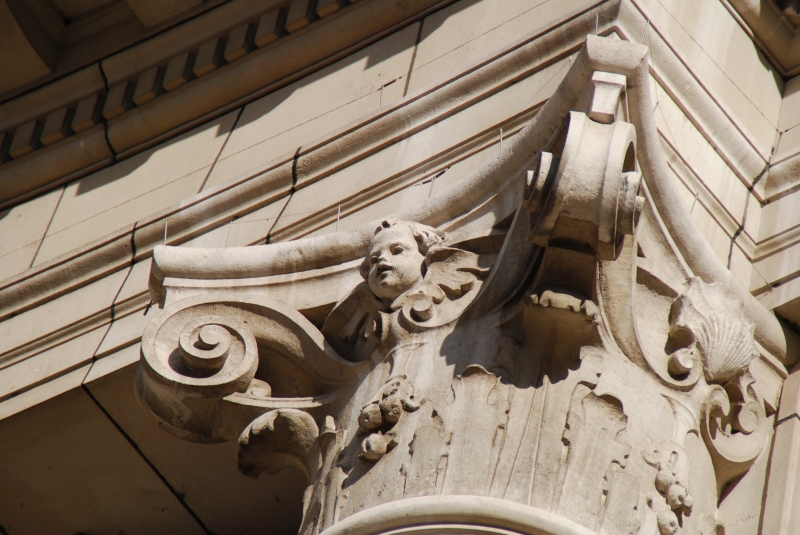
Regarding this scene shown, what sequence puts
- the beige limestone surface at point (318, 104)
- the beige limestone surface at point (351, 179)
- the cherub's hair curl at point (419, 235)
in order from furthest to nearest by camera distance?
1. the beige limestone surface at point (318, 104)
2. the beige limestone surface at point (351, 179)
3. the cherub's hair curl at point (419, 235)

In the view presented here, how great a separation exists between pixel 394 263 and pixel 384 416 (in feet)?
2.05

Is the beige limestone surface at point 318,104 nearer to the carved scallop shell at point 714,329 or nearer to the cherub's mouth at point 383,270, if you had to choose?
the cherub's mouth at point 383,270

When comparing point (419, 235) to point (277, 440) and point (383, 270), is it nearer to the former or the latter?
point (383, 270)

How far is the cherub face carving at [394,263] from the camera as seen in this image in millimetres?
4633

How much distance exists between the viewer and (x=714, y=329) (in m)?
4.61

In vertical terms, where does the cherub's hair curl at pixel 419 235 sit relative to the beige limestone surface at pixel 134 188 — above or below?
below

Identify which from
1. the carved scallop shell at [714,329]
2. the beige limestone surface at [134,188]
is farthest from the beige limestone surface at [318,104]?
the carved scallop shell at [714,329]

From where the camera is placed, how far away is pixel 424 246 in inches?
187

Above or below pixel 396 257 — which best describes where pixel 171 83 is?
above

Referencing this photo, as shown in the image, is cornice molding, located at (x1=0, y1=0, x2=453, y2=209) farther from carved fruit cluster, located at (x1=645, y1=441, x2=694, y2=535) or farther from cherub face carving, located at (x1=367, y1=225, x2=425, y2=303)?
carved fruit cluster, located at (x1=645, y1=441, x2=694, y2=535)

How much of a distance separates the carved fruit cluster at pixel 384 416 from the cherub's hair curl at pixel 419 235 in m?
0.61

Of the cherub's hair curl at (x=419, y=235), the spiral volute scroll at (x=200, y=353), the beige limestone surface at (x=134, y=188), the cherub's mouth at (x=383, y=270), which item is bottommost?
the spiral volute scroll at (x=200, y=353)

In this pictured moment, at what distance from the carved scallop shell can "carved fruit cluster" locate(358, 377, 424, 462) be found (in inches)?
40.0

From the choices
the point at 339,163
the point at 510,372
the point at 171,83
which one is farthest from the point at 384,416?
the point at 171,83
